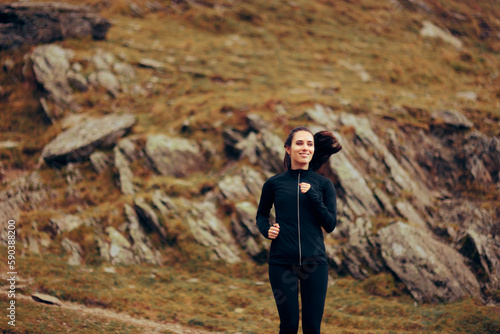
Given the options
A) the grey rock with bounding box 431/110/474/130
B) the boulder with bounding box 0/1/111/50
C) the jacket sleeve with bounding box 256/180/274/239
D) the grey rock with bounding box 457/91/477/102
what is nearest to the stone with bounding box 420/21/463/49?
the grey rock with bounding box 457/91/477/102

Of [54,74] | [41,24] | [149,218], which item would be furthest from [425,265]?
[41,24]

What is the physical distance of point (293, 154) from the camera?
4.72 metres

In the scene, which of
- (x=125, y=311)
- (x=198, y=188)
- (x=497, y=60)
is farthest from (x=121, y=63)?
(x=497, y=60)

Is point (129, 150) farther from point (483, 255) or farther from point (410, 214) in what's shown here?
point (483, 255)

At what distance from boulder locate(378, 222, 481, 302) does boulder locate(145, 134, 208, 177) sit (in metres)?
8.54

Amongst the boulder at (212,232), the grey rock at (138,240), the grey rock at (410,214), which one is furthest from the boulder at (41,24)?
the grey rock at (410,214)

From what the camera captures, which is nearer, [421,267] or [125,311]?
[125,311]

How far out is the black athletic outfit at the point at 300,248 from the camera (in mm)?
4219

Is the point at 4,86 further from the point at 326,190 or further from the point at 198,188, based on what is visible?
the point at 326,190

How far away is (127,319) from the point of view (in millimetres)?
8727

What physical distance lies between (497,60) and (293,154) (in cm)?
2983

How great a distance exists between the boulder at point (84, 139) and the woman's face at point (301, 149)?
13612mm

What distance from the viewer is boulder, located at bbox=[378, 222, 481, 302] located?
1030cm

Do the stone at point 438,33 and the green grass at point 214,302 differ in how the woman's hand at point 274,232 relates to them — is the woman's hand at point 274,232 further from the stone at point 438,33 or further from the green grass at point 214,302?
the stone at point 438,33
